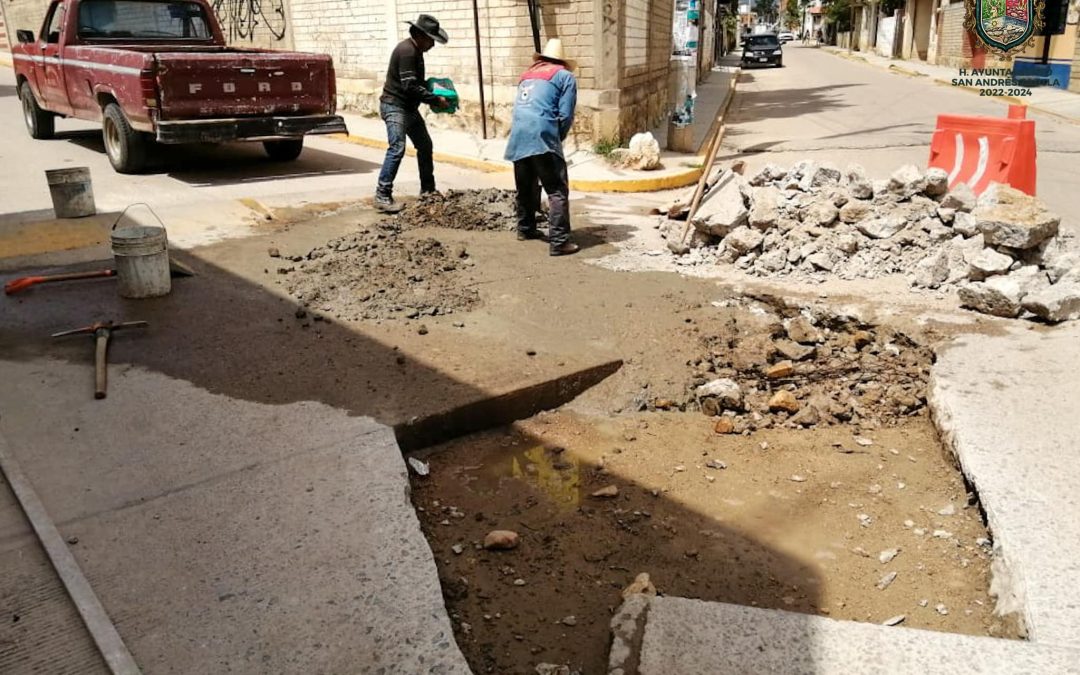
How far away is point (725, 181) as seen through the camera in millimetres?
7590

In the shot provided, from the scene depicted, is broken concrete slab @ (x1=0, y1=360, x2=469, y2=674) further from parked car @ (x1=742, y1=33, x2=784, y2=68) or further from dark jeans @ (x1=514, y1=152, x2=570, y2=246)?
parked car @ (x1=742, y1=33, x2=784, y2=68)

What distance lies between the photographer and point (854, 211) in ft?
22.2

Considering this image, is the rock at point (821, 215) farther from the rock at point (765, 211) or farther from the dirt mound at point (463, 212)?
the dirt mound at point (463, 212)

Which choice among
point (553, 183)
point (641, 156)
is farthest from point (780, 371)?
point (641, 156)

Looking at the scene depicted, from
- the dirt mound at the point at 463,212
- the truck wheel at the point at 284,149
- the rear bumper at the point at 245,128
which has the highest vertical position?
the rear bumper at the point at 245,128

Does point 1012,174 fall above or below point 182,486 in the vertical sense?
above

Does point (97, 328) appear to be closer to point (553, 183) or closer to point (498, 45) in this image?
point (553, 183)

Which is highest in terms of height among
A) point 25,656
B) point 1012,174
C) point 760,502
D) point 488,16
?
point 488,16

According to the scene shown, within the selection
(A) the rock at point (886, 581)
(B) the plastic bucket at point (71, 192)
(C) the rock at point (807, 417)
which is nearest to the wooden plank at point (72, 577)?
(A) the rock at point (886, 581)

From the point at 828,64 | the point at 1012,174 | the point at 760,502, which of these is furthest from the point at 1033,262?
the point at 828,64

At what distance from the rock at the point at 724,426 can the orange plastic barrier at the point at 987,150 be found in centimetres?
489

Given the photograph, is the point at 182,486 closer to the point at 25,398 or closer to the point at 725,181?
the point at 25,398

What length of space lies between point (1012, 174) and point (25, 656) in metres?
8.13

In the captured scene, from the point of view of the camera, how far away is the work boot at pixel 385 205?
841cm
